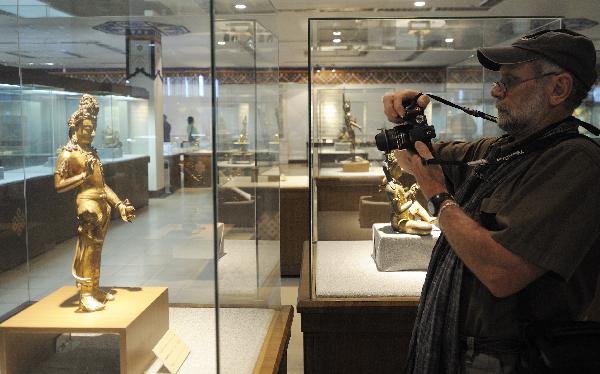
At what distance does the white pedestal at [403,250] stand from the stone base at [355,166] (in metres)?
0.45

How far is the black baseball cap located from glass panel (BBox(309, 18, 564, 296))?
4.29 ft

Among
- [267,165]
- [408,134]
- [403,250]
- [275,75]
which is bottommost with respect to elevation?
[403,250]

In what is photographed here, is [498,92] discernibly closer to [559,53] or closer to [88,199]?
[559,53]

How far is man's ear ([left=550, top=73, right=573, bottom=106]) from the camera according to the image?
1335 mm

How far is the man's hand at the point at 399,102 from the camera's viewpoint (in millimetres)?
1618

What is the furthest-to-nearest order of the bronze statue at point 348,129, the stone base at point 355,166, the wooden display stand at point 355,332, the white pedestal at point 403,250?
the bronze statue at point 348,129
the stone base at point 355,166
the white pedestal at point 403,250
the wooden display stand at point 355,332

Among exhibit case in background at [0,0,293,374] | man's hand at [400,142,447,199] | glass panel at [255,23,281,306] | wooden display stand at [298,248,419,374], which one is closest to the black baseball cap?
man's hand at [400,142,447,199]

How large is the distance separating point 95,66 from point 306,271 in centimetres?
156

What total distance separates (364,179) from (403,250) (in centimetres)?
43

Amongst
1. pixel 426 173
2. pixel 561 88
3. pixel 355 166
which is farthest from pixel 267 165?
pixel 561 88

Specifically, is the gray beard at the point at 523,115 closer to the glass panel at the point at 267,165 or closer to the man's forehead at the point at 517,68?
the man's forehead at the point at 517,68

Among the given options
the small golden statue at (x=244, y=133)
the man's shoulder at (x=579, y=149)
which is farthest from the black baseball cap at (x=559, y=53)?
the small golden statue at (x=244, y=133)

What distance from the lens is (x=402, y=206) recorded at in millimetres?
2873

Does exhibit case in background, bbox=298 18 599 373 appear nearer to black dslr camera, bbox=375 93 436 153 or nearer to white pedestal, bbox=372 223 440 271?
white pedestal, bbox=372 223 440 271
